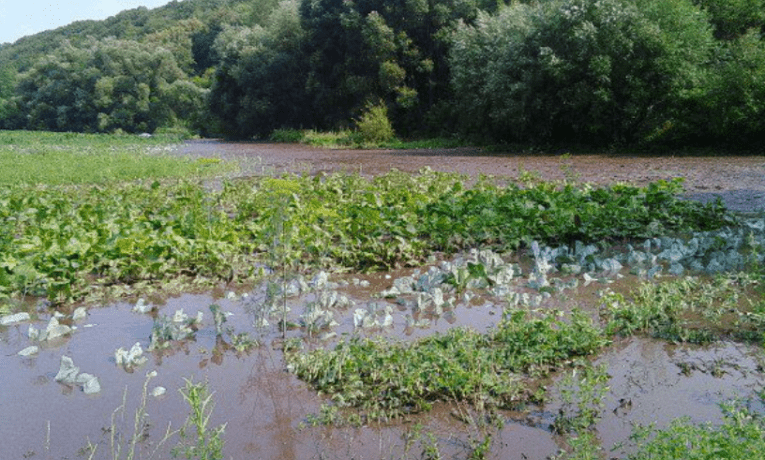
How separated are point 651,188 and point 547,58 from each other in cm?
1233

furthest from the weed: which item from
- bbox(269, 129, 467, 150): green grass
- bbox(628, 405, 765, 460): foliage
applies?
bbox(269, 129, 467, 150): green grass

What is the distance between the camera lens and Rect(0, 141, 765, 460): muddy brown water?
3.33 metres

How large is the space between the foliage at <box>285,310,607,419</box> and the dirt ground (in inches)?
239

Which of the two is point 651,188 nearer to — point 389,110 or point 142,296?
point 142,296

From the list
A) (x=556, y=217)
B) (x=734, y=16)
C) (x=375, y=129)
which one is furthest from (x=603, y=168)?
(x=375, y=129)

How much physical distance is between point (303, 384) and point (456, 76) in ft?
74.0

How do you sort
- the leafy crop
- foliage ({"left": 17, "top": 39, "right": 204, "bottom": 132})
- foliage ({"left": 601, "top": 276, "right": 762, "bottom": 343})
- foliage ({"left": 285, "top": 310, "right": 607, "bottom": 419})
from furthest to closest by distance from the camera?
foliage ({"left": 17, "top": 39, "right": 204, "bottom": 132}) → the leafy crop → foliage ({"left": 601, "top": 276, "right": 762, "bottom": 343}) → foliage ({"left": 285, "top": 310, "right": 607, "bottom": 419})

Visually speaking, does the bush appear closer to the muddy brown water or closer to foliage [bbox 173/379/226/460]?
the muddy brown water

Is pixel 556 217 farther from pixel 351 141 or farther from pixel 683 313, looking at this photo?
pixel 351 141

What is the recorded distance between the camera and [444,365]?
375 cm

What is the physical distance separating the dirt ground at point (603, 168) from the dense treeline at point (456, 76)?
5.55ft

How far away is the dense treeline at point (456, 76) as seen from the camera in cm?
1880

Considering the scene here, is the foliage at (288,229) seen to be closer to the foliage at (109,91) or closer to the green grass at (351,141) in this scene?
the green grass at (351,141)

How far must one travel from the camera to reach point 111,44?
5778cm
